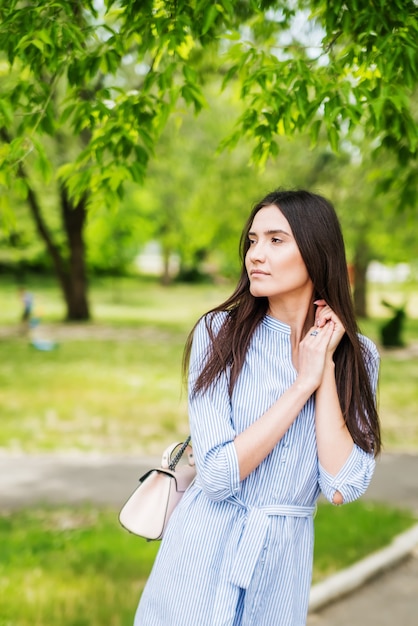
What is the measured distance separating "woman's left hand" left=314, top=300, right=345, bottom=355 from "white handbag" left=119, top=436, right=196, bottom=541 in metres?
0.54

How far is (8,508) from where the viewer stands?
693 centimetres

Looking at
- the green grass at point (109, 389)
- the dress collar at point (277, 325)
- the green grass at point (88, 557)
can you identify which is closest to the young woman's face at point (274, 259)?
the dress collar at point (277, 325)

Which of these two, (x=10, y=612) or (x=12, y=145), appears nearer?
(x=12, y=145)

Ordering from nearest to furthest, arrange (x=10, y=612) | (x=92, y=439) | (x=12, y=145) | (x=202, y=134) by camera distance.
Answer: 1. (x=12, y=145)
2. (x=10, y=612)
3. (x=92, y=439)
4. (x=202, y=134)

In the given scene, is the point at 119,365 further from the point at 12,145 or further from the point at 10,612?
Result: the point at 12,145

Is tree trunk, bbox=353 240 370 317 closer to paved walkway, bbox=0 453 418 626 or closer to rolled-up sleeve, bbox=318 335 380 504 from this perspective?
paved walkway, bbox=0 453 418 626

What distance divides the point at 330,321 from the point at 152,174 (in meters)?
21.0

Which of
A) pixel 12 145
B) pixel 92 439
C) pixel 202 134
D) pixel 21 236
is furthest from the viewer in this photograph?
pixel 21 236

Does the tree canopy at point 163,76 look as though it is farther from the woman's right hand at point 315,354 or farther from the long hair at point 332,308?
the woman's right hand at point 315,354

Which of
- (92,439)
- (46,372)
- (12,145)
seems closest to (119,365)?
Answer: (46,372)

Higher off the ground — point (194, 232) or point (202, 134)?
point (202, 134)

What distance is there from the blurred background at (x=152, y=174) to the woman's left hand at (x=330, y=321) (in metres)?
0.57

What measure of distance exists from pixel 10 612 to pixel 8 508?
2365 millimetres

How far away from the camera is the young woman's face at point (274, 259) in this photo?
2.34 meters
